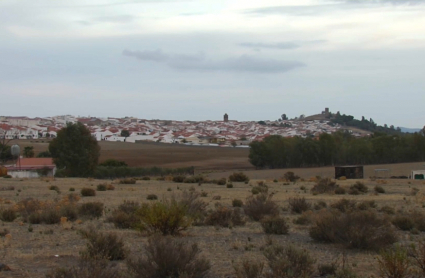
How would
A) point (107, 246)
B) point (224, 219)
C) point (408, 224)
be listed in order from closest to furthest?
point (107, 246)
point (408, 224)
point (224, 219)

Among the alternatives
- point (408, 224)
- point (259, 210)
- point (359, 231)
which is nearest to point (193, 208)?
point (259, 210)

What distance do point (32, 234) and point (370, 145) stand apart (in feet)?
278

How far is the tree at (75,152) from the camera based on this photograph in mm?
66875

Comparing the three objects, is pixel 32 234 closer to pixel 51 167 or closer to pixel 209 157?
pixel 51 167

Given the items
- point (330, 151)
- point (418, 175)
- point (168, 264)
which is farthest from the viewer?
point (330, 151)

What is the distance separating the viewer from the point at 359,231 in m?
12.8

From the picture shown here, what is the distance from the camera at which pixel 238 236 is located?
48.7ft

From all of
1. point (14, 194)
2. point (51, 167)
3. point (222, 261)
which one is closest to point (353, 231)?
→ point (222, 261)

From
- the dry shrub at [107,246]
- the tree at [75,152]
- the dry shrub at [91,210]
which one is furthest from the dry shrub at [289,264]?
the tree at [75,152]

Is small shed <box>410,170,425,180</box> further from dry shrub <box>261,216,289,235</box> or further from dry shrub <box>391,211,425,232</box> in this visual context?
dry shrub <box>261,216,289,235</box>

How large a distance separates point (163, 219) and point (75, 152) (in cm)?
5574

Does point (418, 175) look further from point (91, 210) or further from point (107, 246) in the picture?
point (107, 246)

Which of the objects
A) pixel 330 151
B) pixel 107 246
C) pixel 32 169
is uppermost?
pixel 330 151

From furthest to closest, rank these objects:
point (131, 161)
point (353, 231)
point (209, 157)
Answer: point (209, 157)
point (131, 161)
point (353, 231)
